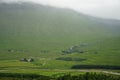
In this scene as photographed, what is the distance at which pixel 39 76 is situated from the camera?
553ft

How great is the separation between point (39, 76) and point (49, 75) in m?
6.41

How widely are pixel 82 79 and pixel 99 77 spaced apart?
899 cm

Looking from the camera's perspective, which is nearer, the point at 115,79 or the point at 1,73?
the point at 115,79

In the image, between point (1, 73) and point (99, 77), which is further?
point (1, 73)

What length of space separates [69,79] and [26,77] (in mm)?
29046

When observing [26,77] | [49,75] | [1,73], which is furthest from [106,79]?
[1,73]

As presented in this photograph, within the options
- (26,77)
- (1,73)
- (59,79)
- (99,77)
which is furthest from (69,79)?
(1,73)

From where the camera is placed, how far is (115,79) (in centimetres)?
15412

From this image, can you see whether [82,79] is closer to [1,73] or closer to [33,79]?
[33,79]

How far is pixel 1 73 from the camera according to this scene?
17838 centimetres

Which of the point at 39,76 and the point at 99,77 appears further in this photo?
the point at 39,76

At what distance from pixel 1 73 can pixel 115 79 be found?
66.4m

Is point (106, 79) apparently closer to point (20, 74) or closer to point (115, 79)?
point (115, 79)

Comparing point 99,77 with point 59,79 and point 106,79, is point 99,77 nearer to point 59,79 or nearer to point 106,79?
point 106,79
